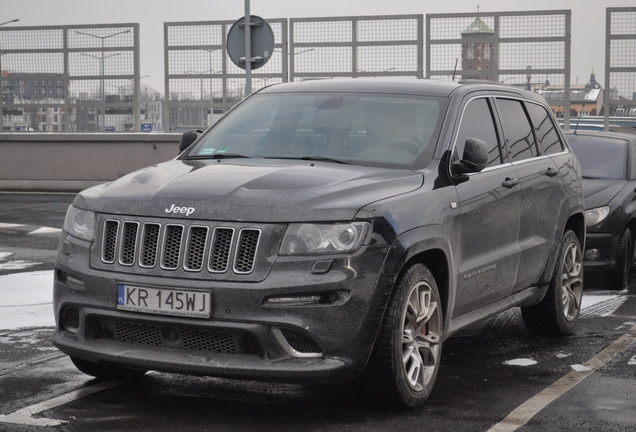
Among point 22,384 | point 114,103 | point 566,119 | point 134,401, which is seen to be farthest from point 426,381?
point 114,103

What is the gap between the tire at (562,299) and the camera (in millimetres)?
7773

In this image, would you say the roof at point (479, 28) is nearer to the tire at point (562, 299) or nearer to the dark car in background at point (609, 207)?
the dark car in background at point (609, 207)

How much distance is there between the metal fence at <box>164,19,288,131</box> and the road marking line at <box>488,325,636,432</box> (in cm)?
1507

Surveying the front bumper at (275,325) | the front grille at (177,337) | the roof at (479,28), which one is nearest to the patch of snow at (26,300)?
the front grille at (177,337)

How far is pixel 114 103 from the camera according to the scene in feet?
76.5

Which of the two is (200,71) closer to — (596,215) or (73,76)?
(73,76)

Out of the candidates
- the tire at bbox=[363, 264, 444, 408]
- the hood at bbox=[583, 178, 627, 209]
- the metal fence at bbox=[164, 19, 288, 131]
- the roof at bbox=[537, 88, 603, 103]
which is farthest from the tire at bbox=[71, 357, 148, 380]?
the metal fence at bbox=[164, 19, 288, 131]

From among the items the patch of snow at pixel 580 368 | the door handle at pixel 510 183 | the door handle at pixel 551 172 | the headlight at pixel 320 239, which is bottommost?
the patch of snow at pixel 580 368

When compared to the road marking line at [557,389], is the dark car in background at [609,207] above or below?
above

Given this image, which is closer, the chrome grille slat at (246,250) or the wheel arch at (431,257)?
the chrome grille slat at (246,250)

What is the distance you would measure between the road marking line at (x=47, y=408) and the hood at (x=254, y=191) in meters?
0.97

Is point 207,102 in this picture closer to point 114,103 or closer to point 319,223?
point 114,103

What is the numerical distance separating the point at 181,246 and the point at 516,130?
2970mm

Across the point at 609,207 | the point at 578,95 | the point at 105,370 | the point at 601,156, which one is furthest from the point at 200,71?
Result: the point at 105,370
